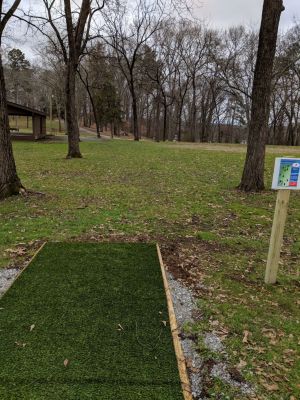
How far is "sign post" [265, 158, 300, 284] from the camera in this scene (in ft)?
11.3

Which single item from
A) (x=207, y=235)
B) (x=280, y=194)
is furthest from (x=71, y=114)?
(x=280, y=194)

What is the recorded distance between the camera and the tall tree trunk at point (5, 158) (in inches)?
266

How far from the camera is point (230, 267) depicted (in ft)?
14.2

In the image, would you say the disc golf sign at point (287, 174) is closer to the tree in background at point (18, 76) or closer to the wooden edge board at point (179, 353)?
the wooden edge board at point (179, 353)

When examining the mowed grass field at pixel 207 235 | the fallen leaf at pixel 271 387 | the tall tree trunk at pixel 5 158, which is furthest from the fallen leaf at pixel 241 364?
the tall tree trunk at pixel 5 158

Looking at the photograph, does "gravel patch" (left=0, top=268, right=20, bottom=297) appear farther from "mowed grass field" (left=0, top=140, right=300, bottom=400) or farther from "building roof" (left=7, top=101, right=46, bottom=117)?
"building roof" (left=7, top=101, right=46, bottom=117)

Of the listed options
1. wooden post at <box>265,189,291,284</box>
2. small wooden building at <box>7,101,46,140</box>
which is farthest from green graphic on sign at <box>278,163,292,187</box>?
small wooden building at <box>7,101,46,140</box>

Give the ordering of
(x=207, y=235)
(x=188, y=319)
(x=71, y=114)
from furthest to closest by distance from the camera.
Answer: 1. (x=71, y=114)
2. (x=207, y=235)
3. (x=188, y=319)

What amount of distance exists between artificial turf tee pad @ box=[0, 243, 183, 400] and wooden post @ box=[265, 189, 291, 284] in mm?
1251

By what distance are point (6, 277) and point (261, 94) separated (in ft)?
20.7

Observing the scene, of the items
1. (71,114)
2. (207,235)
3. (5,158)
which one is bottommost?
A: (207,235)

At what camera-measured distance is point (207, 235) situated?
17.8 feet

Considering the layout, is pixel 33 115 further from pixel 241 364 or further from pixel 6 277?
pixel 241 364

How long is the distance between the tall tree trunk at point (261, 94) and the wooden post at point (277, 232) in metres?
4.47
